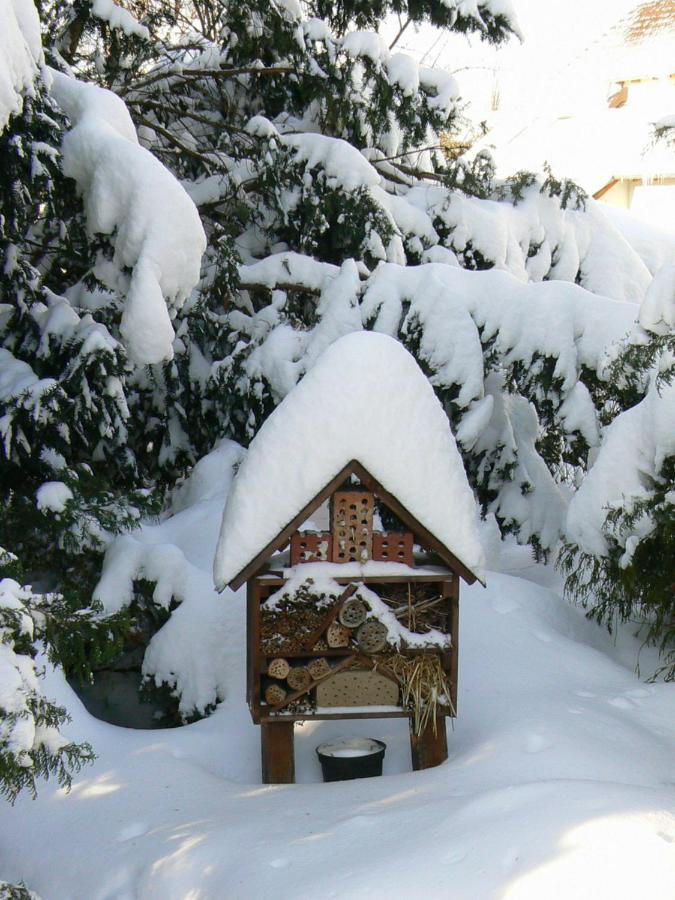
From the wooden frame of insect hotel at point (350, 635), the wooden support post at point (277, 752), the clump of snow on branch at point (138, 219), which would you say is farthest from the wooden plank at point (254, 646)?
the clump of snow on branch at point (138, 219)

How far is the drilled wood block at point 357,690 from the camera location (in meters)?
3.93

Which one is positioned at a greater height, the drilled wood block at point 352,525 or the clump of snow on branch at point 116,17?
the clump of snow on branch at point 116,17

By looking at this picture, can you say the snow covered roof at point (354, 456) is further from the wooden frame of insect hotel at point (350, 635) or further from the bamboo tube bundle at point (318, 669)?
the bamboo tube bundle at point (318, 669)

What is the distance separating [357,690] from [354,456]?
986 millimetres

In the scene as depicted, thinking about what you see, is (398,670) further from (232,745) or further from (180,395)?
(180,395)

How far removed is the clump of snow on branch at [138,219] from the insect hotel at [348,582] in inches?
31.4

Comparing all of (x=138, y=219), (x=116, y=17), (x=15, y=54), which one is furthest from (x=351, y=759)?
(x=116, y=17)

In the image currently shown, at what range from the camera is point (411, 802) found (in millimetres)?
3385

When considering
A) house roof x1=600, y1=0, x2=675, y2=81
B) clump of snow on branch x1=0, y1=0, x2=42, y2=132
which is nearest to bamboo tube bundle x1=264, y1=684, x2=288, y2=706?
clump of snow on branch x1=0, y1=0, x2=42, y2=132

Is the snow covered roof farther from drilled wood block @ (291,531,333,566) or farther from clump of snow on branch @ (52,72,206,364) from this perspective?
clump of snow on branch @ (52,72,206,364)

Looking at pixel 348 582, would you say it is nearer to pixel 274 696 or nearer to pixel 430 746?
pixel 274 696

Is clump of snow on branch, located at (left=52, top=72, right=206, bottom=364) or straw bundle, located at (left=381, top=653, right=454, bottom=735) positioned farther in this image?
clump of snow on branch, located at (left=52, top=72, right=206, bottom=364)

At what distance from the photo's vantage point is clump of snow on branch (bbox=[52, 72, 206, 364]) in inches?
166

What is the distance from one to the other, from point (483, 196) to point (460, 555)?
4.43 m
